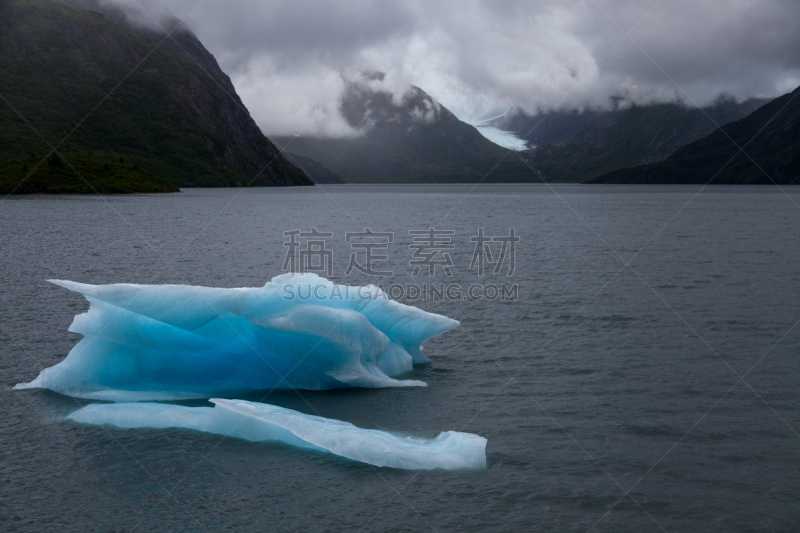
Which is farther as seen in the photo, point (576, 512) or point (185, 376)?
point (185, 376)

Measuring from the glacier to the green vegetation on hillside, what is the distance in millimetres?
135789

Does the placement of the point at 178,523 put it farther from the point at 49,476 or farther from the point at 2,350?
the point at 2,350

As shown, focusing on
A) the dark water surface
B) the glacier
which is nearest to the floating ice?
the dark water surface

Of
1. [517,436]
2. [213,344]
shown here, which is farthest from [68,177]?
[517,436]

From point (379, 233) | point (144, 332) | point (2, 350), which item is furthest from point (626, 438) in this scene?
point (379, 233)

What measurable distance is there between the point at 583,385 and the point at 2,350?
685 inches

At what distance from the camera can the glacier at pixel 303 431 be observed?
12227mm

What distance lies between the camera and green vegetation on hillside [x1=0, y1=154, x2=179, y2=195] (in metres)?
131

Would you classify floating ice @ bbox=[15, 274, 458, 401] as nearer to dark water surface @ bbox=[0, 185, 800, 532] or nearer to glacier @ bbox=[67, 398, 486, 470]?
dark water surface @ bbox=[0, 185, 800, 532]

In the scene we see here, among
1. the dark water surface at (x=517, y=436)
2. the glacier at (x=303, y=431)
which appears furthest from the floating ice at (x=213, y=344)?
the glacier at (x=303, y=431)

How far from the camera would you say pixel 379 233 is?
63.2 m

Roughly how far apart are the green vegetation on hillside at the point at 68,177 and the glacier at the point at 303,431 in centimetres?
13579

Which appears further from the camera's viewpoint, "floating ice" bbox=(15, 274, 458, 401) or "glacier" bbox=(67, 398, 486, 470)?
"floating ice" bbox=(15, 274, 458, 401)

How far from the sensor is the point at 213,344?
17.4 metres
